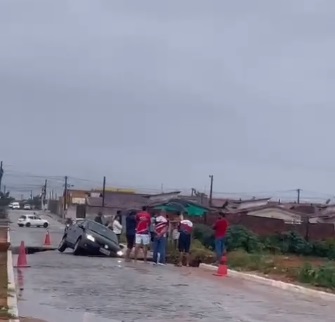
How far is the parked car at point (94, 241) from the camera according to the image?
2911 cm

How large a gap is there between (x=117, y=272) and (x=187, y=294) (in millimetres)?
5081

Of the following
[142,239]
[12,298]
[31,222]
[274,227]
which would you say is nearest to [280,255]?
[142,239]

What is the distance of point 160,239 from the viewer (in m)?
26.4

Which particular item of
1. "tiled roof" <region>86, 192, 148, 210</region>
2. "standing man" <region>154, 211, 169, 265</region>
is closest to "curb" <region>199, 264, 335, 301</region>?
"standing man" <region>154, 211, 169, 265</region>

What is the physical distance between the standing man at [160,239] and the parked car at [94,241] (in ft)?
8.87

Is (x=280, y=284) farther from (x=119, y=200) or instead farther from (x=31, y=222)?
(x=119, y=200)

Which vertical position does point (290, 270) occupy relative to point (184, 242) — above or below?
below

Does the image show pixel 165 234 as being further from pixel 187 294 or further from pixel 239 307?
pixel 239 307

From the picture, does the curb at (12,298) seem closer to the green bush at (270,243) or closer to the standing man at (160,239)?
the standing man at (160,239)

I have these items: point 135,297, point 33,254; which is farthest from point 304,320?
point 33,254

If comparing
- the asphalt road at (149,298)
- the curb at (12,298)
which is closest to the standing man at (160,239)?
the asphalt road at (149,298)

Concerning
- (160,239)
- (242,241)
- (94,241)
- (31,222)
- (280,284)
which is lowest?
(280,284)

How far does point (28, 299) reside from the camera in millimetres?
15461

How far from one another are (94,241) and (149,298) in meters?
12.8
